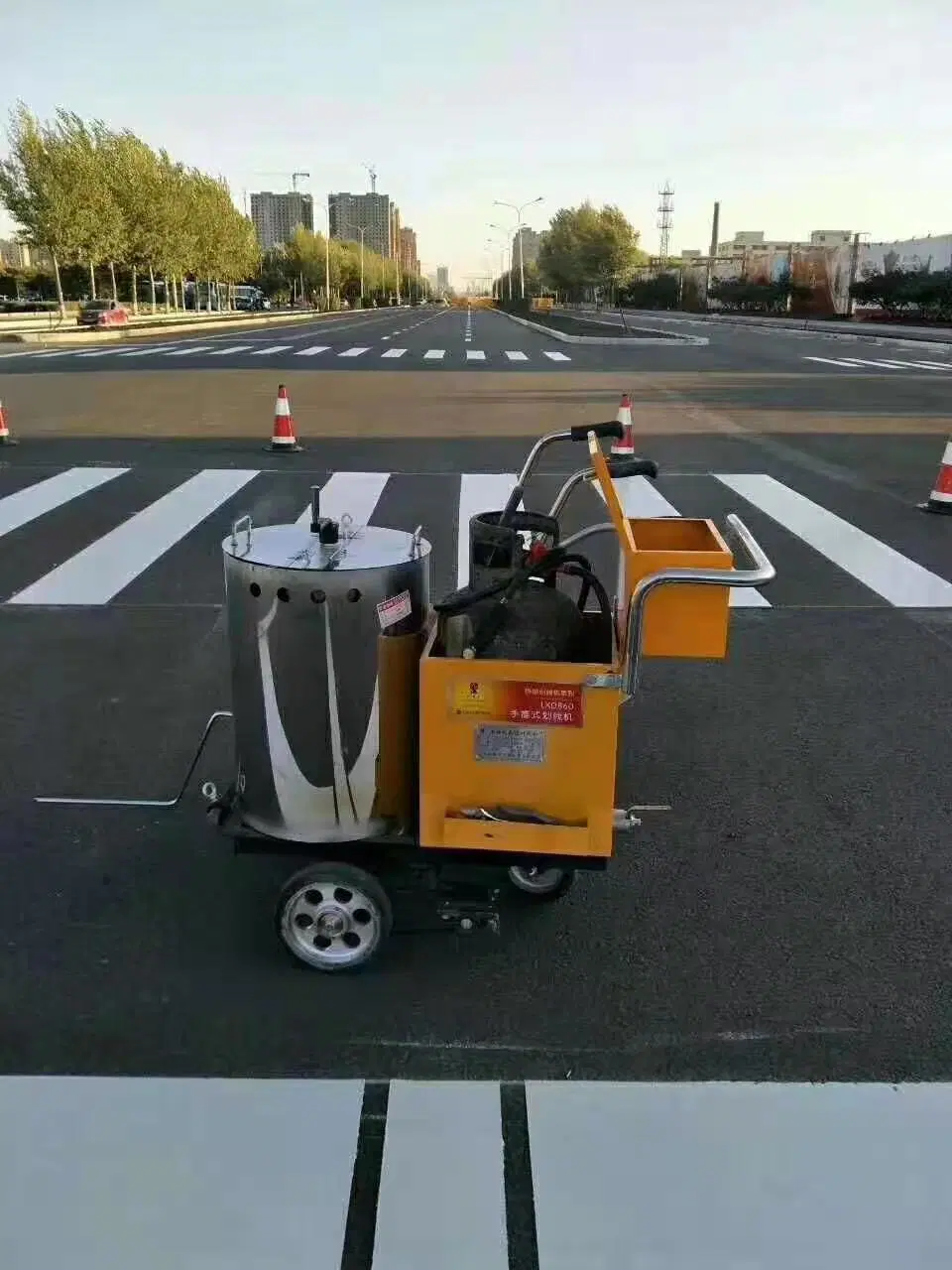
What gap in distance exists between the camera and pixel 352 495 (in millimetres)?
10531

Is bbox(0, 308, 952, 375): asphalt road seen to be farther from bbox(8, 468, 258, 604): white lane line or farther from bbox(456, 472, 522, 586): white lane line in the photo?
bbox(8, 468, 258, 604): white lane line

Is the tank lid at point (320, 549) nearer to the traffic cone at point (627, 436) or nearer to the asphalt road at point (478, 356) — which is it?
the traffic cone at point (627, 436)

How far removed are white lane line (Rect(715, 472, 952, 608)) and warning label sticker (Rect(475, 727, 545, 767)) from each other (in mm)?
4800

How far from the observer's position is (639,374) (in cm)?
2581

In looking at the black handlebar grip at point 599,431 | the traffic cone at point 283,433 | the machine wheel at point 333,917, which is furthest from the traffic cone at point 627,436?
the machine wheel at point 333,917

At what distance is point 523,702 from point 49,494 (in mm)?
8591

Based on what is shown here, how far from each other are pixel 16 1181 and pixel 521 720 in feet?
5.56

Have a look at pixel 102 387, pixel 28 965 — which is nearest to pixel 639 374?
pixel 102 387

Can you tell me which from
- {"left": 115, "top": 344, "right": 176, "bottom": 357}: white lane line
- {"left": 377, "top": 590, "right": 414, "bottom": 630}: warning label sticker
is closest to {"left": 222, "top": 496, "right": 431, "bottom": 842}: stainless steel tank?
{"left": 377, "top": 590, "right": 414, "bottom": 630}: warning label sticker

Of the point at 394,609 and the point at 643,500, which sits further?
the point at 643,500

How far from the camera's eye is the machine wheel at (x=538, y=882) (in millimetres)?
3637

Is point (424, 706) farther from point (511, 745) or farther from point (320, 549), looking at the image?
point (320, 549)

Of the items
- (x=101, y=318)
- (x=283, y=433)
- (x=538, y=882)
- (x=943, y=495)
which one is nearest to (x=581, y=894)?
(x=538, y=882)

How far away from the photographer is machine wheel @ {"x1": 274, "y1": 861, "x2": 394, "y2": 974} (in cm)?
322
